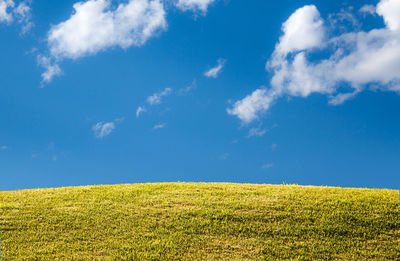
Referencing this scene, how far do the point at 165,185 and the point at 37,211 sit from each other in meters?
5.13

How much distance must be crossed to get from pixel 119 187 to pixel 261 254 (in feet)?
25.8

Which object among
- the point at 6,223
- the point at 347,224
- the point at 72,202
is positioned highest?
the point at 72,202

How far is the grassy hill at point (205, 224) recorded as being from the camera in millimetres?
10016

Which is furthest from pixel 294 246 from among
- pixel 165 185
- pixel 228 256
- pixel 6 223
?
pixel 6 223

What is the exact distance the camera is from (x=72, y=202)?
13.8 meters

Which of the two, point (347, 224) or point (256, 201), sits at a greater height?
point (256, 201)

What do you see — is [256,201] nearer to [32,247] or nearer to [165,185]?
[165,185]

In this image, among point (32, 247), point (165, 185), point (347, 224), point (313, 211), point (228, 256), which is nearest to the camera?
point (228, 256)

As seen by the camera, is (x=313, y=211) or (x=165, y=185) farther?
(x=165, y=185)

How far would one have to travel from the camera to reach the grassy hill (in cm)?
1002

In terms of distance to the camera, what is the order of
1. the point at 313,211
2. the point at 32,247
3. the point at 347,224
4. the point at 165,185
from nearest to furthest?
the point at 32,247 → the point at 347,224 → the point at 313,211 → the point at 165,185

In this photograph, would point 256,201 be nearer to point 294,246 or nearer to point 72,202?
point 294,246

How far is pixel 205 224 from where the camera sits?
11.4 m

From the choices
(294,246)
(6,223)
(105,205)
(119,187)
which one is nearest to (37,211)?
(6,223)
